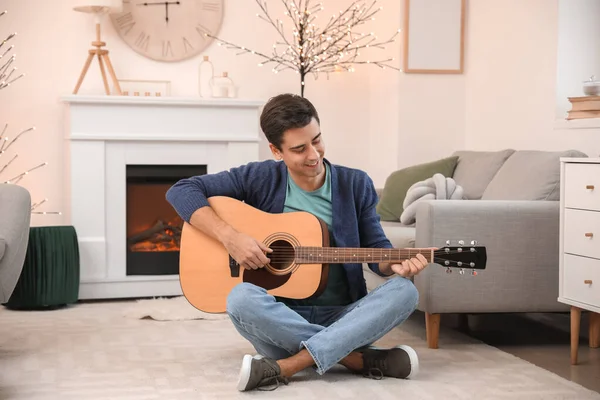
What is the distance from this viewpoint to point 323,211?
3000 millimetres

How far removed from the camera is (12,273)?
322 centimetres

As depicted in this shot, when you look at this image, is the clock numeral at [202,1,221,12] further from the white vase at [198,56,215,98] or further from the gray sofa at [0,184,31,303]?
the gray sofa at [0,184,31,303]

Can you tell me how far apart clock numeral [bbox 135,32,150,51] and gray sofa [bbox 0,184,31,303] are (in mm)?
1997

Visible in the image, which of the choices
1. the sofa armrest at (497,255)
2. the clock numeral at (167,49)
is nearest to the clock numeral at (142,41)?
the clock numeral at (167,49)

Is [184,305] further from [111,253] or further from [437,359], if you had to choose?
[437,359]

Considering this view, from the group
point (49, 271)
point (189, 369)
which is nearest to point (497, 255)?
point (189, 369)

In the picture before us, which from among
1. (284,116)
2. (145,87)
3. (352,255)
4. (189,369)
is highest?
(145,87)

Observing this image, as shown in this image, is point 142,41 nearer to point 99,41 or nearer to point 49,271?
point 99,41

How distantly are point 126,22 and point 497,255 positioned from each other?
2.74 metres

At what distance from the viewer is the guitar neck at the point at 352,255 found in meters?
2.74

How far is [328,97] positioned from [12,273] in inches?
112

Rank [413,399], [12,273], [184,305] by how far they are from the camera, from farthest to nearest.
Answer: [184,305]
[12,273]
[413,399]

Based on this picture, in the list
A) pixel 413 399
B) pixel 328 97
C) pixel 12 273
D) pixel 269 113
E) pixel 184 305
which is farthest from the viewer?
pixel 328 97

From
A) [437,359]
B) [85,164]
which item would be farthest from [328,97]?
[437,359]
